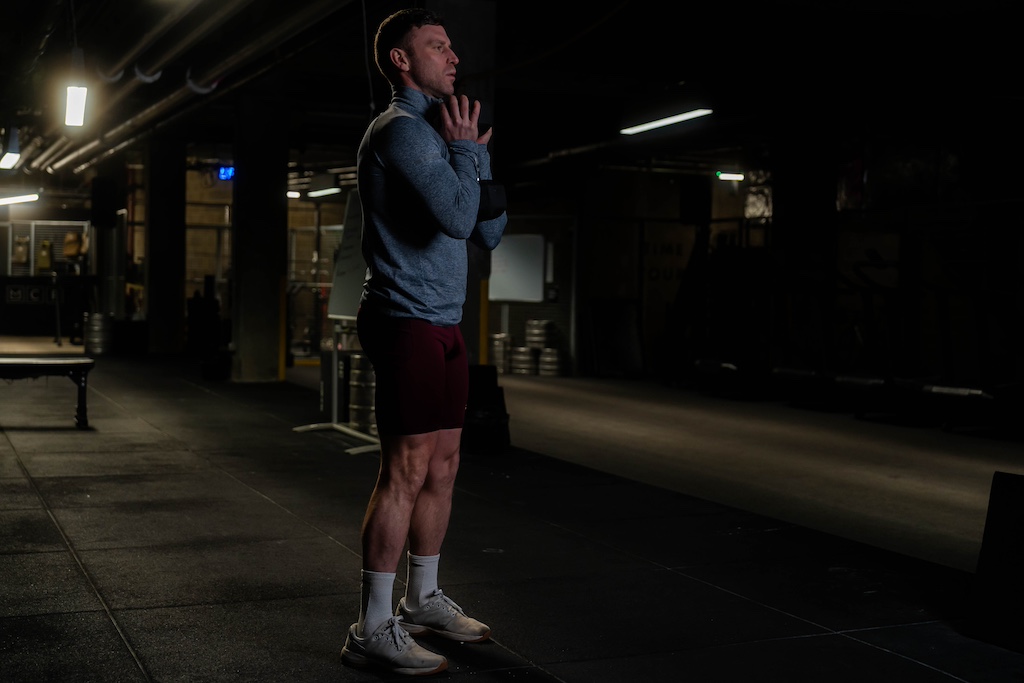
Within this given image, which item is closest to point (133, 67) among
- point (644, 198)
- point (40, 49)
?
point (40, 49)

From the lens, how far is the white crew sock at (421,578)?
3.23m

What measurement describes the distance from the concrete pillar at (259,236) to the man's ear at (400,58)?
10.6m

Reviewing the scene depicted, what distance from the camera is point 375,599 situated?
9.86ft

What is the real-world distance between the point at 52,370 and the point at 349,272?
2.36 m

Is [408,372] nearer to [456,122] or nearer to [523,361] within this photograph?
[456,122]

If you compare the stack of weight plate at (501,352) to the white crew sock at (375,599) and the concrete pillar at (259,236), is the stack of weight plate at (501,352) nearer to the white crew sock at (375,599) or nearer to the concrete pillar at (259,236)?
the concrete pillar at (259,236)

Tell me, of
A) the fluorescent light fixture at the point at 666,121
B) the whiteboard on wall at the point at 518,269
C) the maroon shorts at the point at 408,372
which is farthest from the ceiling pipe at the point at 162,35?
the whiteboard on wall at the point at 518,269

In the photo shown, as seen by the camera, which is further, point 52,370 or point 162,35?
point 162,35

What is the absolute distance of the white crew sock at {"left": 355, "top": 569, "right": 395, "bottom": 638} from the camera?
9.82ft

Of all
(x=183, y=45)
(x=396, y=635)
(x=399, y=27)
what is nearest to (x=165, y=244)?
(x=183, y=45)

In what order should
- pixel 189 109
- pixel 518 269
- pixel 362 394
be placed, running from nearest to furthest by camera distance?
pixel 362 394
pixel 189 109
pixel 518 269

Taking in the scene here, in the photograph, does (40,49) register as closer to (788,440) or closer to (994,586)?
(788,440)

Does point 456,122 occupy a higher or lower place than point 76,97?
lower

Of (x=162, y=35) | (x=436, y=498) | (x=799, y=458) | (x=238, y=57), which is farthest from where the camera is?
(x=238, y=57)
